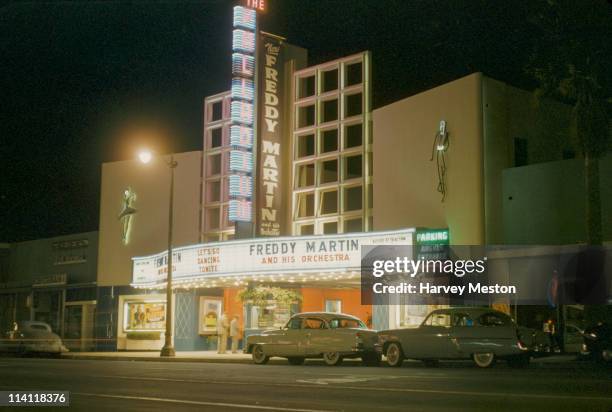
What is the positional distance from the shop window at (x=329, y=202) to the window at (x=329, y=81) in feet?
14.5

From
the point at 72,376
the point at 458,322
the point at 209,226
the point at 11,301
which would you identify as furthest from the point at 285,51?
the point at 11,301

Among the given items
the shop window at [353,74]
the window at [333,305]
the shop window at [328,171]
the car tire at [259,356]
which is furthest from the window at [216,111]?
the car tire at [259,356]

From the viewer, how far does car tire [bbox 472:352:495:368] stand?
19.8 meters

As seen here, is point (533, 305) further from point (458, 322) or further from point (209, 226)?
point (209, 226)

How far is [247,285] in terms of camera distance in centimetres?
3186

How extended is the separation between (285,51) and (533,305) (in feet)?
49.5

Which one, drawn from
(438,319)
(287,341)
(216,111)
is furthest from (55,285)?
(438,319)

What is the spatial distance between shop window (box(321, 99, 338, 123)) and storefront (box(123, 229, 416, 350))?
7.09 metres

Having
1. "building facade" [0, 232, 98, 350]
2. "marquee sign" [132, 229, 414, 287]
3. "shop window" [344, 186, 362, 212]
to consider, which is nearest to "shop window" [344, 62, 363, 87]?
"shop window" [344, 186, 362, 212]

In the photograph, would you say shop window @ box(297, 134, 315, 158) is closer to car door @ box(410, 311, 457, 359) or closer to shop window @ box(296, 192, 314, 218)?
shop window @ box(296, 192, 314, 218)

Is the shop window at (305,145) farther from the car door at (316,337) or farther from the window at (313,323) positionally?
the car door at (316,337)

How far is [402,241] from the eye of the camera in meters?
26.1

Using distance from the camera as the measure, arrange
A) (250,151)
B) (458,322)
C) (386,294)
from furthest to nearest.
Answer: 1. (250,151)
2. (386,294)
3. (458,322)

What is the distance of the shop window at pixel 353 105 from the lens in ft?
107
